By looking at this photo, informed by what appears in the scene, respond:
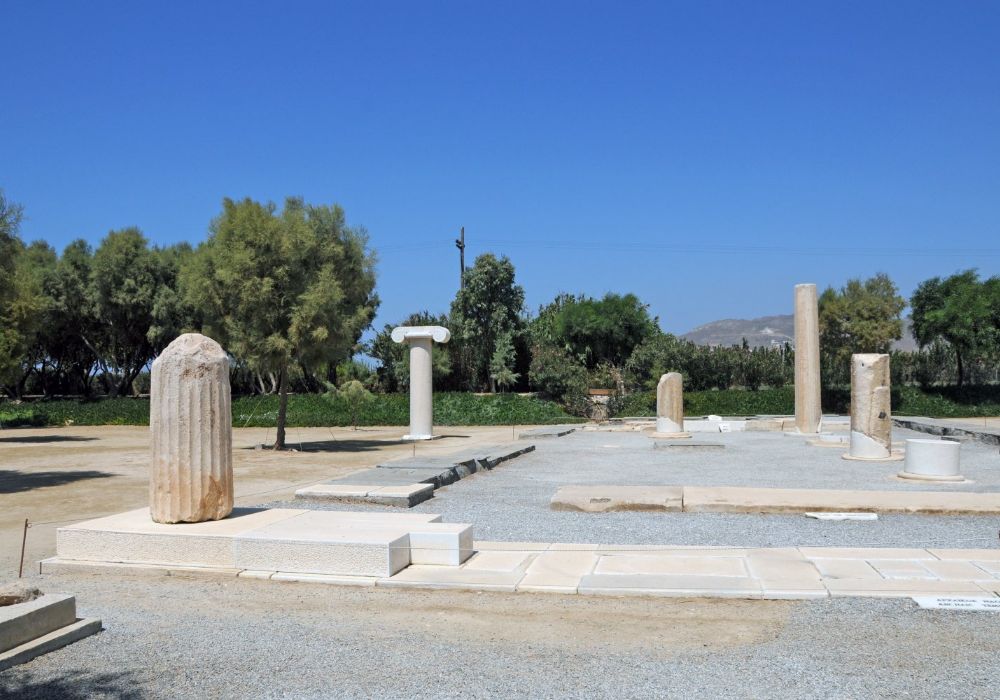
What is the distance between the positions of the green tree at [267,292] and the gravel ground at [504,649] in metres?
14.3

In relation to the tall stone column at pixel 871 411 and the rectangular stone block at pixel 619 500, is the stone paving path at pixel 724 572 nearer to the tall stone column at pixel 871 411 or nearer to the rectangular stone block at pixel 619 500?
the rectangular stone block at pixel 619 500

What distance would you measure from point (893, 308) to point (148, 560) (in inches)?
1716

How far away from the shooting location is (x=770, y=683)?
14.3 feet

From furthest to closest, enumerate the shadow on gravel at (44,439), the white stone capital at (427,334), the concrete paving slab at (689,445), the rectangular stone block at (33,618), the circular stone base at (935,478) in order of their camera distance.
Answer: the shadow on gravel at (44,439) < the white stone capital at (427,334) < the concrete paving slab at (689,445) < the circular stone base at (935,478) < the rectangular stone block at (33,618)

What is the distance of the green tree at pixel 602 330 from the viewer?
38.2 m

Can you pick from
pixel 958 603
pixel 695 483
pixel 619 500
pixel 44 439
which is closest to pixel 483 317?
pixel 44 439

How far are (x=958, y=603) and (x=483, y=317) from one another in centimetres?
3368

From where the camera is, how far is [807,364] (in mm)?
23531

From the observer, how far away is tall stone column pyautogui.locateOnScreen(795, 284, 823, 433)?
23.4 m

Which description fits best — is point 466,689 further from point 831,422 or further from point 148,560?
point 831,422

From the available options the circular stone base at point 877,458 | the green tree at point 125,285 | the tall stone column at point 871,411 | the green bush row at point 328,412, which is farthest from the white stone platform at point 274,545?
the green tree at point 125,285

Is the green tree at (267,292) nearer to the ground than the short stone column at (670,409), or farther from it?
farther from it

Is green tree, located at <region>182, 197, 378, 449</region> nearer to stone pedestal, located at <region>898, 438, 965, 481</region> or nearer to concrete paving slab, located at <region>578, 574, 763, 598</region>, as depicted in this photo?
stone pedestal, located at <region>898, 438, 965, 481</region>

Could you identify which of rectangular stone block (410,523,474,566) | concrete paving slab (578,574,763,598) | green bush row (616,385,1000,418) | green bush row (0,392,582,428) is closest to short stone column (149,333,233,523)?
rectangular stone block (410,523,474,566)
